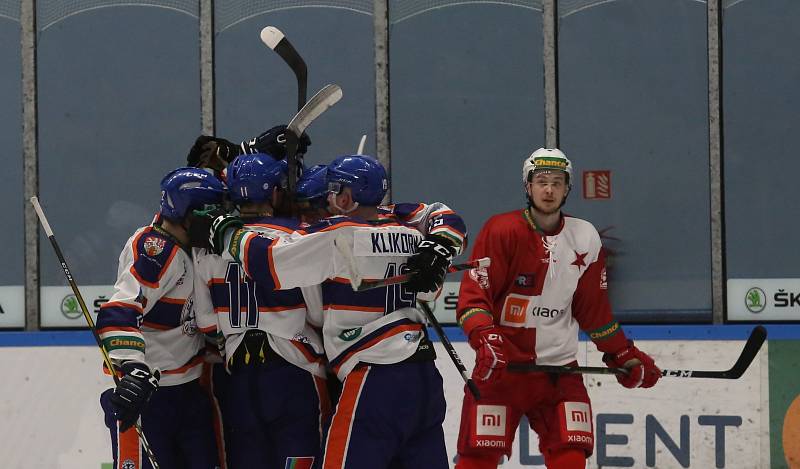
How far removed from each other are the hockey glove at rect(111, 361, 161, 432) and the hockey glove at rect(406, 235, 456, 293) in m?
0.77

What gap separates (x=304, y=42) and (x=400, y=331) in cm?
290

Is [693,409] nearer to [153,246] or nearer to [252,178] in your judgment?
[252,178]

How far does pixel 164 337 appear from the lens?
11.1 feet

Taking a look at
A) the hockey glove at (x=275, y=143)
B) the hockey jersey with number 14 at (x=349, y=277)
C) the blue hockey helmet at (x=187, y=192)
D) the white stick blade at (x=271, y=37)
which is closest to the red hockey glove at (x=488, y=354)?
the hockey jersey with number 14 at (x=349, y=277)

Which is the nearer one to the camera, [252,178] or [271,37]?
[252,178]

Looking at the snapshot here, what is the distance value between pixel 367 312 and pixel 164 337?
2.21 feet

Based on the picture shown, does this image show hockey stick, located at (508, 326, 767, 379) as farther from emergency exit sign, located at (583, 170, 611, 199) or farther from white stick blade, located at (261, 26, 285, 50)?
emergency exit sign, located at (583, 170, 611, 199)

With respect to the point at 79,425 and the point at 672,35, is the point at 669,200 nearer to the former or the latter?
the point at 672,35

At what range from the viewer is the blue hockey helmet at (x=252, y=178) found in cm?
324

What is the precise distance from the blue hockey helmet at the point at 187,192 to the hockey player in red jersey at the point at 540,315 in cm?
97

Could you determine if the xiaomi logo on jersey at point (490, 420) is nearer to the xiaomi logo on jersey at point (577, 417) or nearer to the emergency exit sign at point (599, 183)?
the xiaomi logo on jersey at point (577, 417)

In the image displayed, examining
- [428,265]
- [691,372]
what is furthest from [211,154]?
[691,372]

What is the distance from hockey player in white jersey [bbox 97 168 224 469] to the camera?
3141mm

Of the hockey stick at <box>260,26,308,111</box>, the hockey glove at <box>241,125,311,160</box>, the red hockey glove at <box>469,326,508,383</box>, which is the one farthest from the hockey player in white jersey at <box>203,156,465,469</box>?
the hockey stick at <box>260,26,308,111</box>
